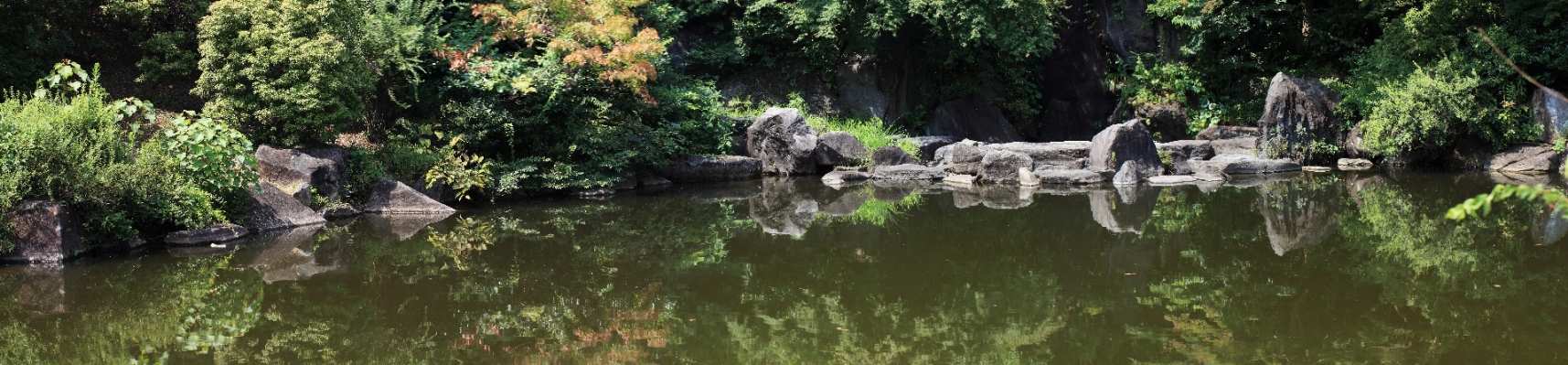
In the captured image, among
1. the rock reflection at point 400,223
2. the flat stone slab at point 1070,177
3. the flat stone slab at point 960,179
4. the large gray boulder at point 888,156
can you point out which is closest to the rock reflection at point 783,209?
the large gray boulder at point 888,156

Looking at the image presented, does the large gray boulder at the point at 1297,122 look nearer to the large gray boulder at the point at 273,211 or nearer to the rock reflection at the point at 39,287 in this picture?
the large gray boulder at the point at 273,211

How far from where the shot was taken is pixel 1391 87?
14.8 meters

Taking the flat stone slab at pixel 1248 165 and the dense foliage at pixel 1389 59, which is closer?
the dense foliage at pixel 1389 59

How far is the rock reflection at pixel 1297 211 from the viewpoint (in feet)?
26.0

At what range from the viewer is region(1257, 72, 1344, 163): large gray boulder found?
1550 centimetres

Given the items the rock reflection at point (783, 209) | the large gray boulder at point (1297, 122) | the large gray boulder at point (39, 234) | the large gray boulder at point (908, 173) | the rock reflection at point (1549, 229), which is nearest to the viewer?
the rock reflection at point (1549, 229)

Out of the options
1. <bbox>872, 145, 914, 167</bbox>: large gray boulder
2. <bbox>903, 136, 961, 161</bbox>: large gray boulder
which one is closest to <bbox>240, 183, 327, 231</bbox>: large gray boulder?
<bbox>872, 145, 914, 167</bbox>: large gray boulder

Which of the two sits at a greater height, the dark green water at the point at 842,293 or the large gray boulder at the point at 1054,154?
the large gray boulder at the point at 1054,154

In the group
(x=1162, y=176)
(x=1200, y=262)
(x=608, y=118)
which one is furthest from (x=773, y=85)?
(x=1200, y=262)

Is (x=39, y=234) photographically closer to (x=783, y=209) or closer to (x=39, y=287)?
(x=39, y=287)

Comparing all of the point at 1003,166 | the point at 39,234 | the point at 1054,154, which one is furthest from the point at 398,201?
the point at 1054,154

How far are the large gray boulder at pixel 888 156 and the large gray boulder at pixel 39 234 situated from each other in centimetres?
1021

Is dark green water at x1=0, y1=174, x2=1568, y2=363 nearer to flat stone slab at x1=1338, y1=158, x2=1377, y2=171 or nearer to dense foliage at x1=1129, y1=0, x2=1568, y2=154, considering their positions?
dense foliage at x1=1129, y1=0, x2=1568, y2=154

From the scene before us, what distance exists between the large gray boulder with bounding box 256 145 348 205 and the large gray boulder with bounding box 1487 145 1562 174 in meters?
15.1
